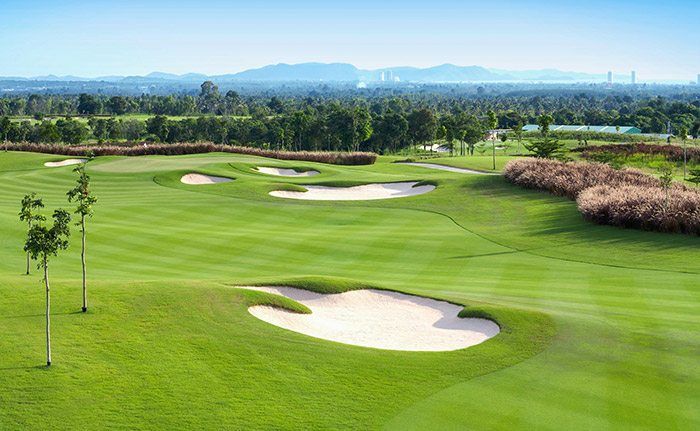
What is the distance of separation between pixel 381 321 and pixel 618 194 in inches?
737

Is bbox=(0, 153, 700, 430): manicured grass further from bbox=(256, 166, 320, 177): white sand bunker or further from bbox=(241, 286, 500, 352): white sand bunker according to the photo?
bbox=(256, 166, 320, 177): white sand bunker

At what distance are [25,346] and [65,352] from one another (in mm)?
903

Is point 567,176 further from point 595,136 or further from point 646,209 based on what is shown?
point 595,136

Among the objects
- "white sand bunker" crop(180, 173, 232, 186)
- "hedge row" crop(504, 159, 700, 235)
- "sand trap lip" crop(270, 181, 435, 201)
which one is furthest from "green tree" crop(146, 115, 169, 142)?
"hedge row" crop(504, 159, 700, 235)

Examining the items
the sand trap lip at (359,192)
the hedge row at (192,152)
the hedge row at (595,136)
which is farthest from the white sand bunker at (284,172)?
the hedge row at (595,136)

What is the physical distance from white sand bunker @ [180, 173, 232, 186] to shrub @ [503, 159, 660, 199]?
65.9 ft

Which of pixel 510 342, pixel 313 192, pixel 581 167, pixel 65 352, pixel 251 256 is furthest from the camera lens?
pixel 313 192

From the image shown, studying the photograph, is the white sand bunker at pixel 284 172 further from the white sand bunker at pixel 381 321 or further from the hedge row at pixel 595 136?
the hedge row at pixel 595 136

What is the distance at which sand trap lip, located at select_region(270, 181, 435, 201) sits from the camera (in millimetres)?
46125

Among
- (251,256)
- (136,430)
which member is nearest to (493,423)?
(136,430)

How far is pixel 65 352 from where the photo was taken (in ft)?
49.1

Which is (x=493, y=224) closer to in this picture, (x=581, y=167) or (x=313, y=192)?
(x=581, y=167)

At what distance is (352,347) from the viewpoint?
1647cm

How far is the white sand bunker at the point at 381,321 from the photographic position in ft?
57.8
